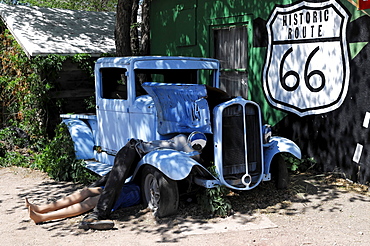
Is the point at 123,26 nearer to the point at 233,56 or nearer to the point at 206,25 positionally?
the point at 206,25

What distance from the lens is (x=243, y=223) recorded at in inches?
230

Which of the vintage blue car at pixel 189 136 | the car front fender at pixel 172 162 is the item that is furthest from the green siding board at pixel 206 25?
the car front fender at pixel 172 162

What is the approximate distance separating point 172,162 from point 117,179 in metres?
0.79

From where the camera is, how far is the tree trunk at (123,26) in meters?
10.6

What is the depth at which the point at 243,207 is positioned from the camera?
6.41 m

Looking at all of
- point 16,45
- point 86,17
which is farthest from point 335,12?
point 86,17

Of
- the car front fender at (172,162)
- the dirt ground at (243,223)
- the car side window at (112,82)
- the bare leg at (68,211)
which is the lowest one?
the dirt ground at (243,223)

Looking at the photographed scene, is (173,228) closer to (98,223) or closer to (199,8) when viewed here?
(98,223)

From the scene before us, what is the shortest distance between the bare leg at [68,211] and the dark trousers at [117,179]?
1.01ft

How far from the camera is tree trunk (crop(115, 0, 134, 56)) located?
34.8 ft

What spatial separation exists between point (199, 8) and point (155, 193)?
5.82 m

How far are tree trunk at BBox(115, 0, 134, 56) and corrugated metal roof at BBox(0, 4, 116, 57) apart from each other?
145cm

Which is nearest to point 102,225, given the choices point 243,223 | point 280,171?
point 243,223

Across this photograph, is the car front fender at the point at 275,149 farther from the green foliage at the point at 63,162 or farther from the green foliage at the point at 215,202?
the green foliage at the point at 63,162
